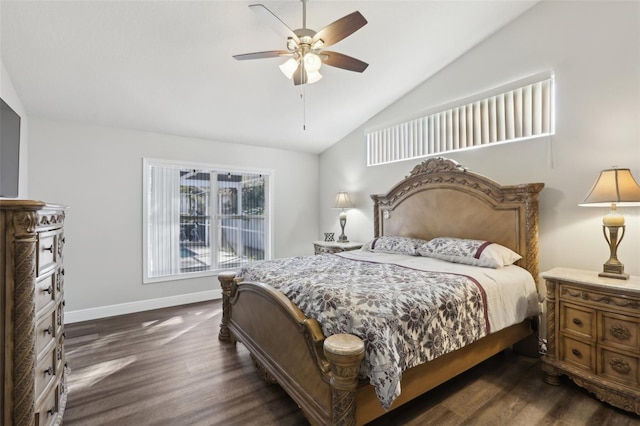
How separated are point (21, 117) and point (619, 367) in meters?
5.62

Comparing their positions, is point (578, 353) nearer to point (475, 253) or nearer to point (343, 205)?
point (475, 253)

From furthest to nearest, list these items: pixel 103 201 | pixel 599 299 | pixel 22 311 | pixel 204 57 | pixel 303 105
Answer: pixel 303 105, pixel 103 201, pixel 204 57, pixel 599 299, pixel 22 311

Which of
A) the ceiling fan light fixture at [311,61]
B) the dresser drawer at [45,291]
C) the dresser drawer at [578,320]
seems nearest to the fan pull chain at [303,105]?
the ceiling fan light fixture at [311,61]

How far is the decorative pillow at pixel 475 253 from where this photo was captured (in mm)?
2691

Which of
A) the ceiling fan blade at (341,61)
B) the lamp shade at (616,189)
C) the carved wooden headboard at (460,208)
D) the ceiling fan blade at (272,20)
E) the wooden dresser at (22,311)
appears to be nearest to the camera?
the wooden dresser at (22,311)

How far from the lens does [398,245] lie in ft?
11.8

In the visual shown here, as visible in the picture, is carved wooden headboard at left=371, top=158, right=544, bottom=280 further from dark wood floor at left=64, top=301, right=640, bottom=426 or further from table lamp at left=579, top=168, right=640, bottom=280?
dark wood floor at left=64, top=301, right=640, bottom=426

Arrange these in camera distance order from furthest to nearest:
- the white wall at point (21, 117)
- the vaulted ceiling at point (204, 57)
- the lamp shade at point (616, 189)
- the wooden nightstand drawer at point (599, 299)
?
the white wall at point (21, 117) < the vaulted ceiling at point (204, 57) < the lamp shade at point (616, 189) < the wooden nightstand drawer at point (599, 299)

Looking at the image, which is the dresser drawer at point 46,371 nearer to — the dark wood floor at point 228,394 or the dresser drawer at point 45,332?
Result: the dresser drawer at point 45,332

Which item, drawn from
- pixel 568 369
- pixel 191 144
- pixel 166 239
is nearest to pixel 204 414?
pixel 568 369

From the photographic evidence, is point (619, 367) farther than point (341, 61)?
No

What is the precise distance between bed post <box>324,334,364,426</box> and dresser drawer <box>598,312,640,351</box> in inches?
73.6

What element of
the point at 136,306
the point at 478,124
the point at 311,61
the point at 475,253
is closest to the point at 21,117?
the point at 136,306

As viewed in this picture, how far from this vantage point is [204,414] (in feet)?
6.43
